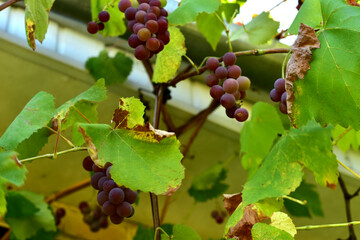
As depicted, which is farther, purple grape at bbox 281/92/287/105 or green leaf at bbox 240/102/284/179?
green leaf at bbox 240/102/284/179

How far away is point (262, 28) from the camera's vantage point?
127 cm

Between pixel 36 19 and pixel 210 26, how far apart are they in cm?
56

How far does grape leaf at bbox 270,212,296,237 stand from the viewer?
890 millimetres

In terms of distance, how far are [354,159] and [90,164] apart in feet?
3.41

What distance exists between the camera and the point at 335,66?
2.80 ft

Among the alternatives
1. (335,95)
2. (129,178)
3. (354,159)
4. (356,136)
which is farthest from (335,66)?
(354,159)

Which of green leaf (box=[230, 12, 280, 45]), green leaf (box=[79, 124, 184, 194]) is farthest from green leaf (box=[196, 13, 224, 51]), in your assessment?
green leaf (box=[79, 124, 184, 194])

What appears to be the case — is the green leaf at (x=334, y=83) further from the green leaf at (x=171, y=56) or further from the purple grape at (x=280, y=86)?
the green leaf at (x=171, y=56)

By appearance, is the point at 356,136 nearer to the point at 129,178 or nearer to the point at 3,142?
the point at 129,178

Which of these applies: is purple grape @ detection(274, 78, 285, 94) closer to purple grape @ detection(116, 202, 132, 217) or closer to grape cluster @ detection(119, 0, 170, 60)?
grape cluster @ detection(119, 0, 170, 60)

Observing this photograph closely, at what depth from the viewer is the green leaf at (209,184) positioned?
5.23 feet

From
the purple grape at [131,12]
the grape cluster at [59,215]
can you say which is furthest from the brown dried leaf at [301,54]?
the grape cluster at [59,215]

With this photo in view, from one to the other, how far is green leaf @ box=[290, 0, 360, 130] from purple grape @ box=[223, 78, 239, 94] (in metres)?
0.11

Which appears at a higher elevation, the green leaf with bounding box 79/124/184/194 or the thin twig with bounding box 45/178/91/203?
the green leaf with bounding box 79/124/184/194
